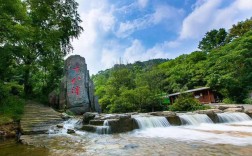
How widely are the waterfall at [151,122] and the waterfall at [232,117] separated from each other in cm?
361

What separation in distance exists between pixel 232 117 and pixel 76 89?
11.1m

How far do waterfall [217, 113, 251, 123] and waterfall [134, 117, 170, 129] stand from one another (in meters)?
3.61

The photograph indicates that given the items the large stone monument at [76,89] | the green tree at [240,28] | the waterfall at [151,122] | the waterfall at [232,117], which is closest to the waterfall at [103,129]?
the waterfall at [151,122]

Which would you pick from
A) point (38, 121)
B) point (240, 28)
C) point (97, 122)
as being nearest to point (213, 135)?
point (97, 122)

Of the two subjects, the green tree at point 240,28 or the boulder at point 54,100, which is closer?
the boulder at point 54,100

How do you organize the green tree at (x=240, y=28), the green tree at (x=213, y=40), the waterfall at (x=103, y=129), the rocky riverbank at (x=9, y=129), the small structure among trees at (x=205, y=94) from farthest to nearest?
the green tree at (x=213, y=40)
the green tree at (x=240, y=28)
the small structure among trees at (x=205, y=94)
the waterfall at (x=103, y=129)
the rocky riverbank at (x=9, y=129)

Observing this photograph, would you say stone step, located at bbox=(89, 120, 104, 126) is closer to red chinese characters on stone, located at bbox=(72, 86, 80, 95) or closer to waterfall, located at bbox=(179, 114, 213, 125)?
waterfall, located at bbox=(179, 114, 213, 125)

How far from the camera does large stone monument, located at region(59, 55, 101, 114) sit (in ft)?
55.1

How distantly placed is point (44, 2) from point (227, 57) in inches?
772

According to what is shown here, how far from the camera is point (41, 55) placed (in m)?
17.8

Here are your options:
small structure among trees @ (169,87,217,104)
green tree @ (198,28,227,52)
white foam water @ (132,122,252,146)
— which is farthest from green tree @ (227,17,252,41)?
white foam water @ (132,122,252,146)

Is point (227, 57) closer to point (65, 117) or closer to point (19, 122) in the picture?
point (65, 117)

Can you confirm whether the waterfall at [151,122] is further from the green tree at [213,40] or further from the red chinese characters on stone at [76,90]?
the green tree at [213,40]

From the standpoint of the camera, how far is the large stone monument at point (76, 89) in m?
16.8
